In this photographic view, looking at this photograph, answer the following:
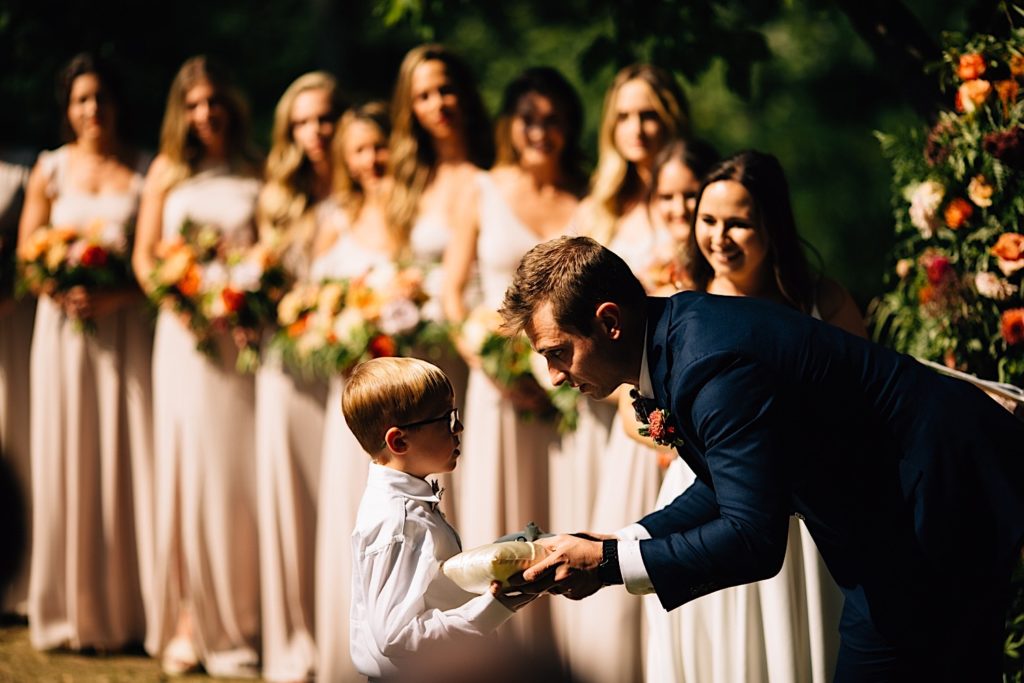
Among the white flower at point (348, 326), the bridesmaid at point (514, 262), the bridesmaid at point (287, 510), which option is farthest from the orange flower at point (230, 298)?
the bridesmaid at point (514, 262)

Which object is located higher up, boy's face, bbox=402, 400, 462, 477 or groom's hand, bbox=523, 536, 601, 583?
boy's face, bbox=402, 400, 462, 477

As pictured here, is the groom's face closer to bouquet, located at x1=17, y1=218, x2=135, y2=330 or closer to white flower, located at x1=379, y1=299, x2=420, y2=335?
white flower, located at x1=379, y1=299, x2=420, y2=335

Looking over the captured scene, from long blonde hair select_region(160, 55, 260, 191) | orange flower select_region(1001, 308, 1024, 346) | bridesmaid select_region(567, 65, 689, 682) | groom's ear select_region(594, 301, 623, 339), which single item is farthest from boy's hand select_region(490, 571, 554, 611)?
long blonde hair select_region(160, 55, 260, 191)

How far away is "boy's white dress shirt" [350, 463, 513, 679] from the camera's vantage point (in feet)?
11.4

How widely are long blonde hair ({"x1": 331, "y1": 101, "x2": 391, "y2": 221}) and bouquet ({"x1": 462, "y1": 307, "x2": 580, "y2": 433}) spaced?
1272 mm

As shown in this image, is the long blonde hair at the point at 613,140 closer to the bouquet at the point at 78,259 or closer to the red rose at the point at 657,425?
the red rose at the point at 657,425

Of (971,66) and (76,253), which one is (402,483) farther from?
(76,253)

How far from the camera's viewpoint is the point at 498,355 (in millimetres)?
5852

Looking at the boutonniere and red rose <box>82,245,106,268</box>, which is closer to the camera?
the boutonniere

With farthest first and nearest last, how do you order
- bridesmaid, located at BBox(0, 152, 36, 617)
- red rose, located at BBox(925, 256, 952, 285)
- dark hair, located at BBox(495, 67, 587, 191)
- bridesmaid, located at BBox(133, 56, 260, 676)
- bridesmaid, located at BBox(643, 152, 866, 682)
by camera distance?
bridesmaid, located at BBox(0, 152, 36, 617) < bridesmaid, located at BBox(133, 56, 260, 676) < dark hair, located at BBox(495, 67, 587, 191) < red rose, located at BBox(925, 256, 952, 285) < bridesmaid, located at BBox(643, 152, 866, 682)

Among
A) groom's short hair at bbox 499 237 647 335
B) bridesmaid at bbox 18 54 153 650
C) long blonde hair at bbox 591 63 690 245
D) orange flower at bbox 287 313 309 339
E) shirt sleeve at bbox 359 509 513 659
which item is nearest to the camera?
groom's short hair at bbox 499 237 647 335

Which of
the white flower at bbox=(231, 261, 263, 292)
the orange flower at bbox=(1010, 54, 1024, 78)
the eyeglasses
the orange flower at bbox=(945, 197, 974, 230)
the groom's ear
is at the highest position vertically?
the orange flower at bbox=(1010, 54, 1024, 78)

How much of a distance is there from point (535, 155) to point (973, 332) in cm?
231

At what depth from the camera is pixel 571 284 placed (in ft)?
10.2
